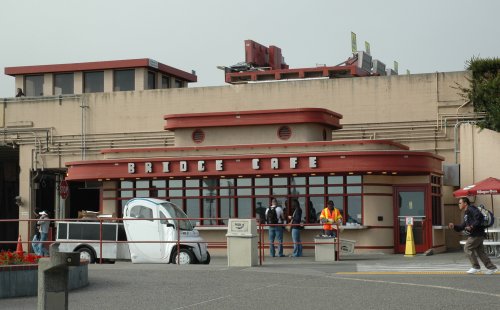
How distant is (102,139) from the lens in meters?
45.9

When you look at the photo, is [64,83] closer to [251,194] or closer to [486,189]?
[251,194]

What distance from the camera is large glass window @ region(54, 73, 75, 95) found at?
51.8 meters


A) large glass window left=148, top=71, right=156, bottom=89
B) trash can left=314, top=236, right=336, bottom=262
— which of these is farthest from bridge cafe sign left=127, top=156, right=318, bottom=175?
large glass window left=148, top=71, right=156, bottom=89

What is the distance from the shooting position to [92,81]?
169 ft

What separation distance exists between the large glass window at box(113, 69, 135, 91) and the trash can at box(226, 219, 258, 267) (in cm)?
2761

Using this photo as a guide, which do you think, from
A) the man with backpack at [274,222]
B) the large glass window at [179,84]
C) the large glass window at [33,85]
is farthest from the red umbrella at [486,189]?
the large glass window at [33,85]

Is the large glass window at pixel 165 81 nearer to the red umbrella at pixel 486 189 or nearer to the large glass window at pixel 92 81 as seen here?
the large glass window at pixel 92 81

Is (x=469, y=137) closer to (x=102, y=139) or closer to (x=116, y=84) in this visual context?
(x=102, y=139)

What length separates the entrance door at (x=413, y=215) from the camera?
3353 centimetres

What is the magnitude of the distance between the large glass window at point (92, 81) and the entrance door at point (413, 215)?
22.2m

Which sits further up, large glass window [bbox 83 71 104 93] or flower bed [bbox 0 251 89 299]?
large glass window [bbox 83 71 104 93]

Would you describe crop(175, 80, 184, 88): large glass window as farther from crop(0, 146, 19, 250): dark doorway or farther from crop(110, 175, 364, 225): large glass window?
crop(110, 175, 364, 225): large glass window

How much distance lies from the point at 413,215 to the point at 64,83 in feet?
80.8

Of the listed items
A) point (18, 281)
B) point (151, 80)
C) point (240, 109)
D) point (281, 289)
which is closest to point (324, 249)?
point (281, 289)
